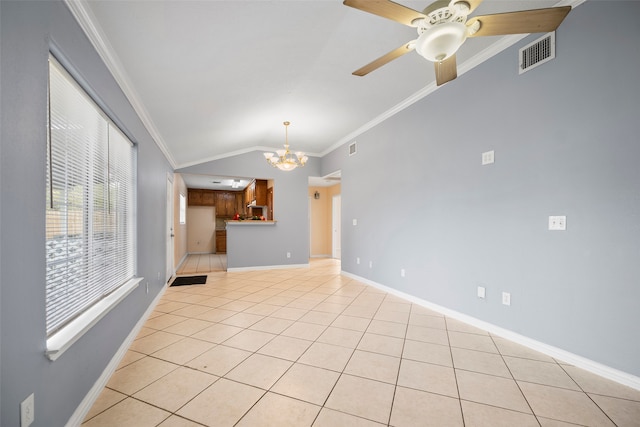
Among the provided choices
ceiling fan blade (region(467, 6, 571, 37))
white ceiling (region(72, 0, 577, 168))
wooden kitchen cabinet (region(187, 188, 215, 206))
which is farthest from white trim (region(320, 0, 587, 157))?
wooden kitchen cabinet (region(187, 188, 215, 206))

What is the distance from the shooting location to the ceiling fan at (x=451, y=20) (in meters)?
1.45

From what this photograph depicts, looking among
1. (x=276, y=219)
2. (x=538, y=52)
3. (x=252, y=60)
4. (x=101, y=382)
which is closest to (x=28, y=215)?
(x=101, y=382)

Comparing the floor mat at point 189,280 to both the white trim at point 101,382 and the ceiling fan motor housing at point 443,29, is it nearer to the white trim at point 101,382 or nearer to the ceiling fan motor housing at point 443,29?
the white trim at point 101,382

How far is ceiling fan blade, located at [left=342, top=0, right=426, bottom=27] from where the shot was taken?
1.42 m

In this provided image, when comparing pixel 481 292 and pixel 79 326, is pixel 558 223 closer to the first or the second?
pixel 481 292

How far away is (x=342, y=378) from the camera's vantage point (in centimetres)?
195

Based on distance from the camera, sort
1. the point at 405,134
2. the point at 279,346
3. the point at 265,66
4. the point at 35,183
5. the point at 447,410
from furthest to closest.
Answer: the point at 405,134 → the point at 265,66 → the point at 279,346 → the point at 447,410 → the point at 35,183

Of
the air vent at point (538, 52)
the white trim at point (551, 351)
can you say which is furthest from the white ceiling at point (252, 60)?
the white trim at point (551, 351)

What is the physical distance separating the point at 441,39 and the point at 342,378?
232 cm

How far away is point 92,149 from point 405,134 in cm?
362

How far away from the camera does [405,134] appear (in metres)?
3.96

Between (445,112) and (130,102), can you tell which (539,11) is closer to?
(445,112)

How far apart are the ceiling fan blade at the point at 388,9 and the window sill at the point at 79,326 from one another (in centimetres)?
222

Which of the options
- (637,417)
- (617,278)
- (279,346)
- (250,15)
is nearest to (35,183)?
(250,15)
